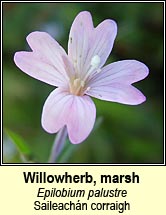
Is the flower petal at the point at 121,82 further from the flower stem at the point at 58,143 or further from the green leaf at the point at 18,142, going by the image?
the green leaf at the point at 18,142

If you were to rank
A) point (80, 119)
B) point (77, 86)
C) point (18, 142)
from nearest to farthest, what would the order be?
point (80, 119) → point (77, 86) → point (18, 142)

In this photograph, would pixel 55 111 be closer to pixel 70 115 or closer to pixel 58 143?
pixel 70 115

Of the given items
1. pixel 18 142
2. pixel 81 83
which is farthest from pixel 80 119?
pixel 18 142

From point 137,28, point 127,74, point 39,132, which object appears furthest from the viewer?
point 137,28

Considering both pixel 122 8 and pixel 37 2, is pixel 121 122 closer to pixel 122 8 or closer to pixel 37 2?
pixel 122 8

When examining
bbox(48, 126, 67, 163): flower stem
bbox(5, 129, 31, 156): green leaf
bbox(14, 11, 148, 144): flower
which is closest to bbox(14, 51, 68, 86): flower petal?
bbox(14, 11, 148, 144): flower

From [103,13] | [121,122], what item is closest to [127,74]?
[121,122]

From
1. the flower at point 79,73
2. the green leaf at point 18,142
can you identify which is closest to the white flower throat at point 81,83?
the flower at point 79,73
